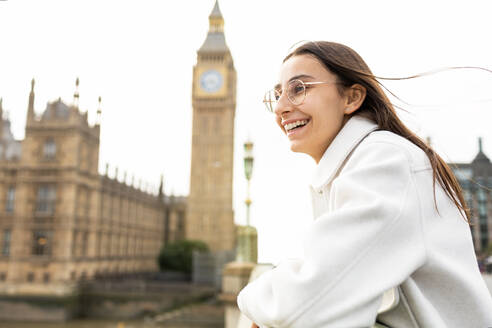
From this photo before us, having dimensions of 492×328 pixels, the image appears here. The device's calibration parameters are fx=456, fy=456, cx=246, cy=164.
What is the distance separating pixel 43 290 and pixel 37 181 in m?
5.57

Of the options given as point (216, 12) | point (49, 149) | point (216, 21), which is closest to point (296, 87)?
point (49, 149)

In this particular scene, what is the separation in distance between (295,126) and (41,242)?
23037 mm

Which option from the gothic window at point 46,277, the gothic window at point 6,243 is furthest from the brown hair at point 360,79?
the gothic window at point 6,243

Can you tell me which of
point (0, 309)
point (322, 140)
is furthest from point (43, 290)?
point (322, 140)

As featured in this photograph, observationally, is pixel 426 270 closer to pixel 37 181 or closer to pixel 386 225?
pixel 386 225

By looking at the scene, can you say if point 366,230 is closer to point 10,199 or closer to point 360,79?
point 360,79

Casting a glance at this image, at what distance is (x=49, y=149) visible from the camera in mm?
22641

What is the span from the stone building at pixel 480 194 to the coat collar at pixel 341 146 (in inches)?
20.6

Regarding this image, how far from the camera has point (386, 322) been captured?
71cm

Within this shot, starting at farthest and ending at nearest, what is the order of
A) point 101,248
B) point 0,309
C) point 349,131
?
1. point 101,248
2. point 0,309
3. point 349,131

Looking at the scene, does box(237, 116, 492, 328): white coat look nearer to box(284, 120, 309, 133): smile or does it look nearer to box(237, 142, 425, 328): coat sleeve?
box(237, 142, 425, 328): coat sleeve

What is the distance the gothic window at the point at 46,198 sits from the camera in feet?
72.4

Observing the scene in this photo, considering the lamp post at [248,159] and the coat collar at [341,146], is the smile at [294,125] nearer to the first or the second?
the coat collar at [341,146]

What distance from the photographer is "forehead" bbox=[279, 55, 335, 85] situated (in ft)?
2.79
